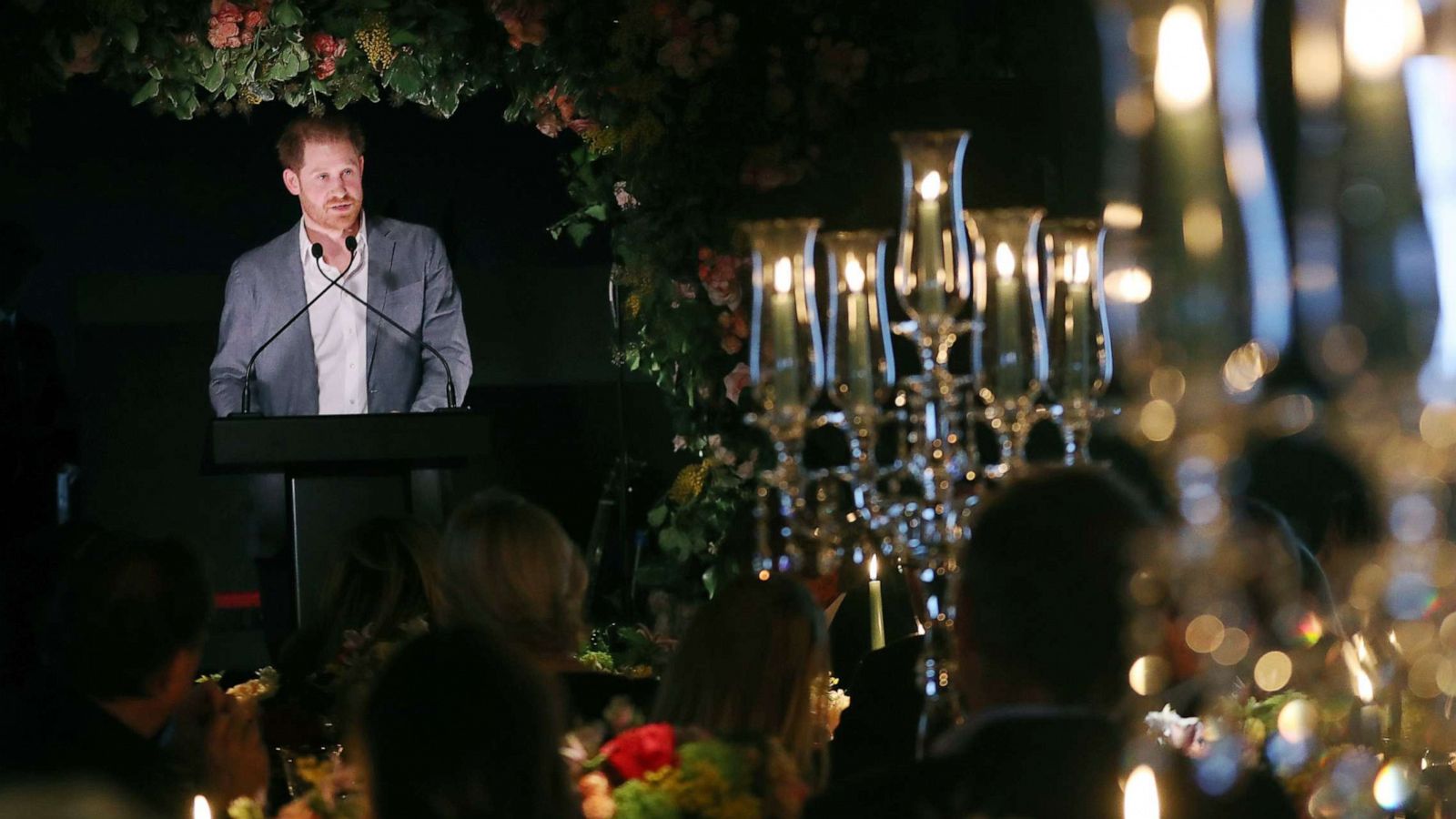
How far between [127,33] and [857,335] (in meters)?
3.13

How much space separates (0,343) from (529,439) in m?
3.07

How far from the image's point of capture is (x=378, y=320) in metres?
6.98

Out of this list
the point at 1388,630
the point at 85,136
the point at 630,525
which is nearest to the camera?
the point at 1388,630

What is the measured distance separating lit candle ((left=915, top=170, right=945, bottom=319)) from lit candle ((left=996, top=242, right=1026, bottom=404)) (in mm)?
136

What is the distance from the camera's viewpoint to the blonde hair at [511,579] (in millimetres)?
3166

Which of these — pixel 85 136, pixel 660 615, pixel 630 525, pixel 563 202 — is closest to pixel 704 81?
pixel 660 615

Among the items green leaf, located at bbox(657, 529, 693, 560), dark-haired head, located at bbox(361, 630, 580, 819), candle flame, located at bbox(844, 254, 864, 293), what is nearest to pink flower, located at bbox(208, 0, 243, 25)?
green leaf, located at bbox(657, 529, 693, 560)

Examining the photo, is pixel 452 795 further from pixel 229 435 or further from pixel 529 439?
pixel 529 439

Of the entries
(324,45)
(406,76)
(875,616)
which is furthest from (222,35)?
(875,616)

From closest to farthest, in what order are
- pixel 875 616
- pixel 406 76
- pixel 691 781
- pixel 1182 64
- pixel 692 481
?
pixel 1182 64 → pixel 691 781 → pixel 875 616 → pixel 692 481 → pixel 406 76

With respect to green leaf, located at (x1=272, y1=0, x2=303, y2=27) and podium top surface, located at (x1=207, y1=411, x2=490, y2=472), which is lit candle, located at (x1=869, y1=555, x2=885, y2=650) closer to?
podium top surface, located at (x1=207, y1=411, x2=490, y2=472)

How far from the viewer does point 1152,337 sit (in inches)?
67.7

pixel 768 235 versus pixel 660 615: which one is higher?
pixel 768 235

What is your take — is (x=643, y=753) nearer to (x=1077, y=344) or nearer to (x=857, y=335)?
(x=857, y=335)
